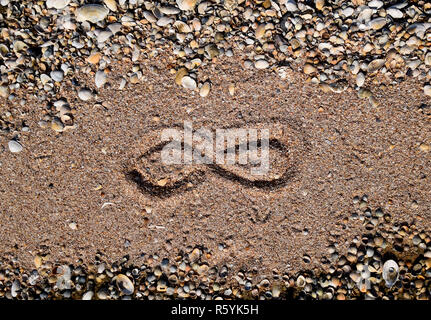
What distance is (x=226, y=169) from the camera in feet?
8.33

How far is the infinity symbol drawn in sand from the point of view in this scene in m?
2.53

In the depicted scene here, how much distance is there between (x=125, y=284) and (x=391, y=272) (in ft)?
5.91

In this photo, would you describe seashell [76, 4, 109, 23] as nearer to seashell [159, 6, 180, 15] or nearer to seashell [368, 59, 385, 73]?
seashell [159, 6, 180, 15]

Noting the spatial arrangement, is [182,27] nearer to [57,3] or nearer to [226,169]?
[57,3]

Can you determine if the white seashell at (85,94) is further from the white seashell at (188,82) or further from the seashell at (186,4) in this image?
the seashell at (186,4)

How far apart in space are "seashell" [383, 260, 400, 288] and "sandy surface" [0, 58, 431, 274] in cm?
29

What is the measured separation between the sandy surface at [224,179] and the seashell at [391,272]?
29cm

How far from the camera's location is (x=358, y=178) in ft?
8.36

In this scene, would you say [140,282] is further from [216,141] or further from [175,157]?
[216,141]

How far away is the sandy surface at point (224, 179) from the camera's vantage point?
2.53 meters

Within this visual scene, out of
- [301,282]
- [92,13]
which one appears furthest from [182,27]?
[301,282]

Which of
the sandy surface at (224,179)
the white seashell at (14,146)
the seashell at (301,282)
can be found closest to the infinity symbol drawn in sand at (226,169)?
the sandy surface at (224,179)

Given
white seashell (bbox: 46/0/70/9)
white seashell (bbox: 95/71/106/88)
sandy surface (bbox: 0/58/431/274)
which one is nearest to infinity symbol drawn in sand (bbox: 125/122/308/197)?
sandy surface (bbox: 0/58/431/274)
